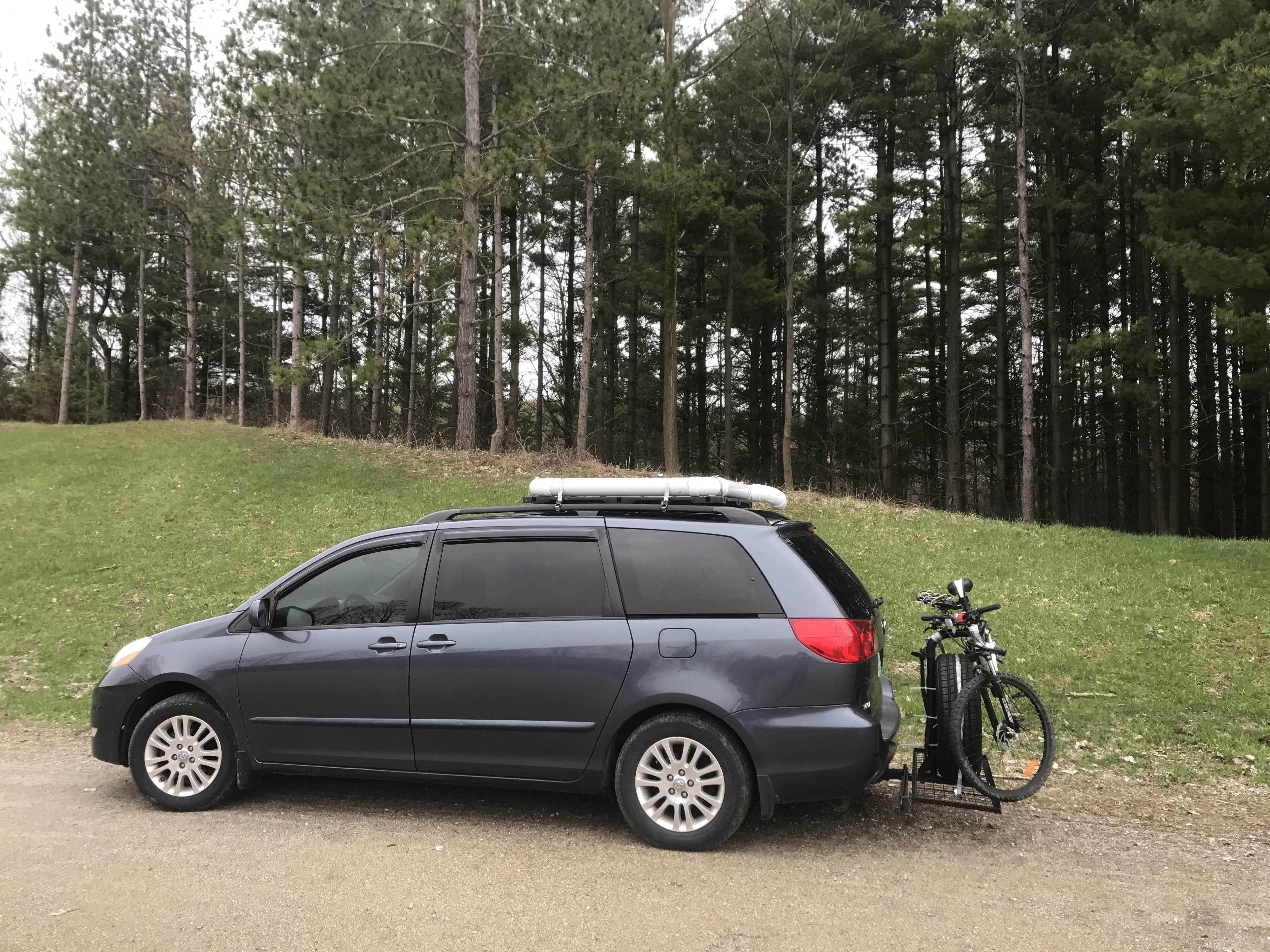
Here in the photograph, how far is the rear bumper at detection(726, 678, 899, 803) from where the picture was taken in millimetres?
4203

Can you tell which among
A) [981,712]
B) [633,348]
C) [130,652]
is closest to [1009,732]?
[981,712]

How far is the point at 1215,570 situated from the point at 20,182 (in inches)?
1362

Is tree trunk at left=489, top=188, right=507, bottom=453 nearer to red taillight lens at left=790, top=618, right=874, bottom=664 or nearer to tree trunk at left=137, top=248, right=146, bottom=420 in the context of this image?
red taillight lens at left=790, top=618, right=874, bottom=664

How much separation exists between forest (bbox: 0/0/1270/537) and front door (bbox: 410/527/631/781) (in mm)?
12110

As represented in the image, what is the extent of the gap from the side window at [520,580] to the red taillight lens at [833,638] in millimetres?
1095

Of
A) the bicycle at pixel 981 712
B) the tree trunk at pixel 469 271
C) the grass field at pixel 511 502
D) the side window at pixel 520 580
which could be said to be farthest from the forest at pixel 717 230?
the side window at pixel 520 580

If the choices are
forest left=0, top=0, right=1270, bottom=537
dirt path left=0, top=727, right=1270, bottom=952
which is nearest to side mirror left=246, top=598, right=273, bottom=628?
dirt path left=0, top=727, right=1270, bottom=952

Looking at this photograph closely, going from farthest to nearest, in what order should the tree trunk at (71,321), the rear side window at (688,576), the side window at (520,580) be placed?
the tree trunk at (71,321), the side window at (520,580), the rear side window at (688,576)

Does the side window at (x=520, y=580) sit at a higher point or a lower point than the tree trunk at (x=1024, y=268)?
lower

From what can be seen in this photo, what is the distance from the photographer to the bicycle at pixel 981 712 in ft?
15.6

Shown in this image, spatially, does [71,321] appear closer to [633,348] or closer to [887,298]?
[633,348]

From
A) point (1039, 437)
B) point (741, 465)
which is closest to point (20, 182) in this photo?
point (741, 465)

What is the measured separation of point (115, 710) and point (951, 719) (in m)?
4.97

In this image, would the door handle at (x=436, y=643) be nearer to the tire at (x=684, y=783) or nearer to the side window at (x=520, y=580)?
the side window at (x=520, y=580)
